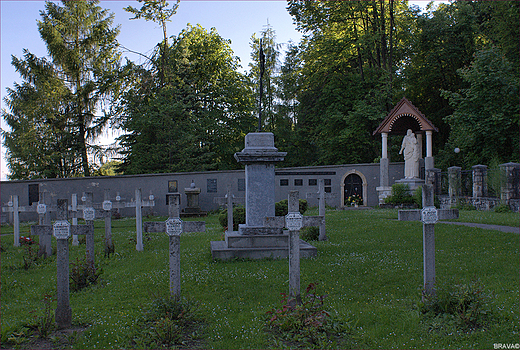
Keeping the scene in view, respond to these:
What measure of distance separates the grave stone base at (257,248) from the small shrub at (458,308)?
3.92 meters

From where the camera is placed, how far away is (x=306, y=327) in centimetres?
462

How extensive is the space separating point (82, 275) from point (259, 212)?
4028 millimetres

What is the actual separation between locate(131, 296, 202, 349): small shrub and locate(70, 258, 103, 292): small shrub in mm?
2462

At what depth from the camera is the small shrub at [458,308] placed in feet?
15.6

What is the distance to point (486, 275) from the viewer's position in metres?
6.97

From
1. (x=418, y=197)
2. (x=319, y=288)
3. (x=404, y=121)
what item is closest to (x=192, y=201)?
(x=418, y=197)

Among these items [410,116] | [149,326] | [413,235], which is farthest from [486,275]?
[410,116]

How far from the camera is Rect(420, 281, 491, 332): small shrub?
15.6 feet

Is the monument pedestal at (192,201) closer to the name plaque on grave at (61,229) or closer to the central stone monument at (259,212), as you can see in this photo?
the central stone monument at (259,212)

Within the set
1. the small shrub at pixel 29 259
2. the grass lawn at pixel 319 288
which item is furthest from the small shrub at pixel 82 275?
the small shrub at pixel 29 259

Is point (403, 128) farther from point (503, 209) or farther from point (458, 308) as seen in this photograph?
point (458, 308)

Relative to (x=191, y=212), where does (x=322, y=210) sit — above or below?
above

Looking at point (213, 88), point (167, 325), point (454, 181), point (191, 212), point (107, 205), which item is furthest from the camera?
point (213, 88)

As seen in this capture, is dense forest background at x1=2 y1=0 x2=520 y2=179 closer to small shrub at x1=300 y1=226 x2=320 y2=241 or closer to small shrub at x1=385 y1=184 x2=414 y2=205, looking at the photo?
small shrub at x1=385 y1=184 x2=414 y2=205
